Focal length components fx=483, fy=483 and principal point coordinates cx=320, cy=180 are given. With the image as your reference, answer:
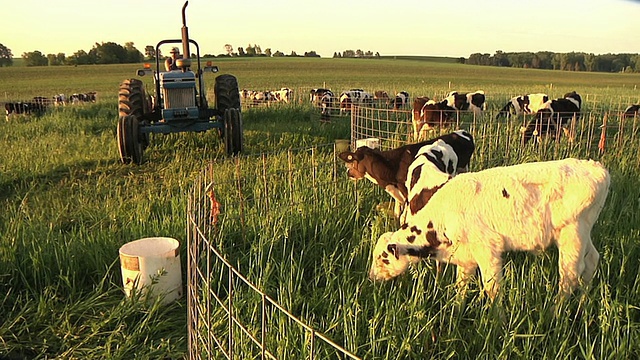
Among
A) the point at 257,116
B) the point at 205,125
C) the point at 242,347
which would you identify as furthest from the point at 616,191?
the point at 257,116

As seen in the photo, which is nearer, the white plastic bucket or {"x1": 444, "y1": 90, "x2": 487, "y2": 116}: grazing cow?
the white plastic bucket

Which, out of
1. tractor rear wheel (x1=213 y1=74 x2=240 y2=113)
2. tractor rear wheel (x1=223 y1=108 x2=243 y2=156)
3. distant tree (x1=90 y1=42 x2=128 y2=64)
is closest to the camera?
tractor rear wheel (x1=223 y1=108 x2=243 y2=156)

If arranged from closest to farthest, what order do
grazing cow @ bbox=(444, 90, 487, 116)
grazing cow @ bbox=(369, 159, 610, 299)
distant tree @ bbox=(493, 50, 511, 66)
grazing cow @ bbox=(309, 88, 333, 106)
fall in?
1. grazing cow @ bbox=(369, 159, 610, 299)
2. grazing cow @ bbox=(444, 90, 487, 116)
3. grazing cow @ bbox=(309, 88, 333, 106)
4. distant tree @ bbox=(493, 50, 511, 66)

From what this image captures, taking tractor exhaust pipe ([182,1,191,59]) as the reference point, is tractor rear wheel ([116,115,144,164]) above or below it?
below

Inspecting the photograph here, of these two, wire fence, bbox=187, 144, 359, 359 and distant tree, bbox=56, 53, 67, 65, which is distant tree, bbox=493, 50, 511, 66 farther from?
wire fence, bbox=187, 144, 359, 359

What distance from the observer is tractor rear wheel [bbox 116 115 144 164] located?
8172 mm

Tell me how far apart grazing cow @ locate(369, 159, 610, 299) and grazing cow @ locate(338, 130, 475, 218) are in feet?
5.17

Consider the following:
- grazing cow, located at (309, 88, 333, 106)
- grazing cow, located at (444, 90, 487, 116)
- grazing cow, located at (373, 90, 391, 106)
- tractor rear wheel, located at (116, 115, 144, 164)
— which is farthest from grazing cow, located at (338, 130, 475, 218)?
grazing cow, located at (309, 88, 333, 106)

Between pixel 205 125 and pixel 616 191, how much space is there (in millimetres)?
6652

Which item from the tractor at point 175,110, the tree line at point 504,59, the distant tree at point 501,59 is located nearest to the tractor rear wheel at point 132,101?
the tractor at point 175,110

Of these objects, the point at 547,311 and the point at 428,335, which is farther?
the point at 547,311

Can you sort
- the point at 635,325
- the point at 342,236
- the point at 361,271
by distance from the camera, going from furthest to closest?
1. the point at 342,236
2. the point at 361,271
3. the point at 635,325

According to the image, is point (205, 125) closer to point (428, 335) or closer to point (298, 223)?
point (298, 223)

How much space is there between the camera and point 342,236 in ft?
14.6
